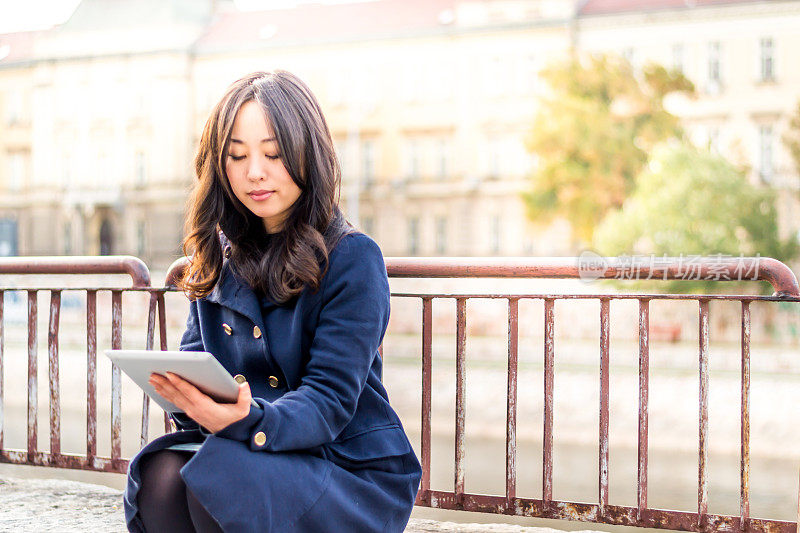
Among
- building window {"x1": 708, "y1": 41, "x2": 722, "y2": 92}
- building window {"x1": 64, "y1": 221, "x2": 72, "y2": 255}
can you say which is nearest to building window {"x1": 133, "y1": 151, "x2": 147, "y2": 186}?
building window {"x1": 64, "y1": 221, "x2": 72, "y2": 255}

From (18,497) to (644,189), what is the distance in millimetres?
20296

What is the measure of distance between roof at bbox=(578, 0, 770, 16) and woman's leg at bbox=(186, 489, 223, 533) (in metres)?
33.8

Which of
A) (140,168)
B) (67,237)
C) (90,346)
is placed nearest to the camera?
(90,346)

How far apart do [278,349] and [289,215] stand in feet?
0.93

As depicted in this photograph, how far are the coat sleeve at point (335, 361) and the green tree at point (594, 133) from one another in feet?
80.6

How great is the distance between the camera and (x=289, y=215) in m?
1.92

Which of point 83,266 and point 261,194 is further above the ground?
point 261,194

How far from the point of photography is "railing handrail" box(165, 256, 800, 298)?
2457 millimetres

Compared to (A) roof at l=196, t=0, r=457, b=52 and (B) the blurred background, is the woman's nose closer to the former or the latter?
(B) the blurred background

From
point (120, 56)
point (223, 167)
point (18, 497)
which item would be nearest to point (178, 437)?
point (223, 167)

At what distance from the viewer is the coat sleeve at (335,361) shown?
163 cm

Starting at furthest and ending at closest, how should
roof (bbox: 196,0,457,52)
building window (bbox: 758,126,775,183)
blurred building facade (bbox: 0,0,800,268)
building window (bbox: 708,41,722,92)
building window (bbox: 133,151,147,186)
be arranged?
1. building window (bbox: 133,151,147,186)
2. roof (bbox: 196,0,457,52)
3. building window (bbox: 708,41,722,92)
4. blurred building facade (bbox: 0,0,800,268)
5. building window (bbox: 758,126,775,183)
